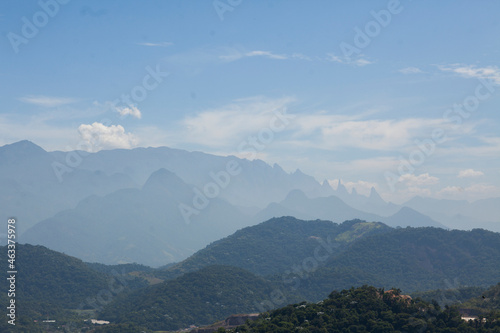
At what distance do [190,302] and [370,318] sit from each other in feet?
353

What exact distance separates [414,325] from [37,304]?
5756 inches

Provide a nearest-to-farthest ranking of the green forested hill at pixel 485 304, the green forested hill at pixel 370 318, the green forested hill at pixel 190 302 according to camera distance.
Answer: the green forested hill at pixel 370 318, the green forested hill at pixel 485 304, the green forested hill at pixel 190 302

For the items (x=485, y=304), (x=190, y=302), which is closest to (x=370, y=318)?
(x=485, y=304)

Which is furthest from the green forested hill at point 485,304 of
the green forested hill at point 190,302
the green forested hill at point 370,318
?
the green forested hill at point 190,302

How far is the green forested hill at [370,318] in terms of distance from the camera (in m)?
Result: 75.1

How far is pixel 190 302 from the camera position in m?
175

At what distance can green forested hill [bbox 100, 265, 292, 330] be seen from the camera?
16062 cm

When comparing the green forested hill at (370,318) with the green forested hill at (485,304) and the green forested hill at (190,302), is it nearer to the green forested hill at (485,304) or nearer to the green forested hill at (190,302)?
the green forested hill at (485,304)

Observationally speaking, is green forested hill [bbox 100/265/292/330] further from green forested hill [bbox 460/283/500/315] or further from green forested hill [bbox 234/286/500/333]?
green forested hill [bbox 460/283/500/315]

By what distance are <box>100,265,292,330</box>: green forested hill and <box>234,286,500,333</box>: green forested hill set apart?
8485 centimetres

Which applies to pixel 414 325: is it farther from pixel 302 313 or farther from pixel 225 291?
pixel 225 291

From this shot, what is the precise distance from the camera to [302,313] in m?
81.9

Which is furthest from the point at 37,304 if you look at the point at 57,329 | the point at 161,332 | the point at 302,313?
the point at 302,313

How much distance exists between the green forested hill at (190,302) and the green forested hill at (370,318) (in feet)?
278
